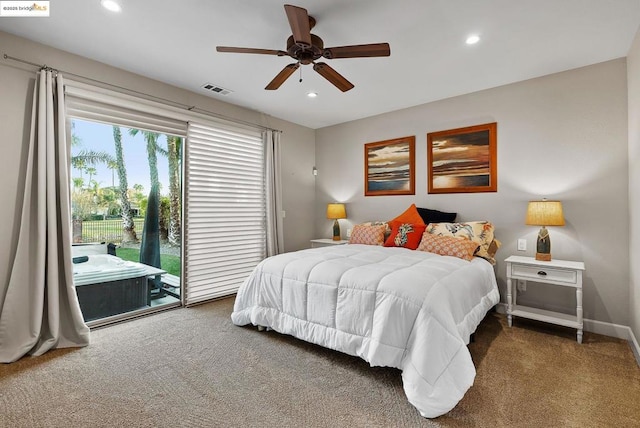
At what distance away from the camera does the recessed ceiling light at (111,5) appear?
212 cm

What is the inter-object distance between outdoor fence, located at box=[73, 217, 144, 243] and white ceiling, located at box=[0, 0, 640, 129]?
61.3 inches

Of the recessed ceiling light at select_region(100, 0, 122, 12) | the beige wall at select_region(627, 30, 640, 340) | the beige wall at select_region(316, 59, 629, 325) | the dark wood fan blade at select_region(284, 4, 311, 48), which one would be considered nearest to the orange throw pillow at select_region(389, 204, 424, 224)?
the beige wall at select_region(316, 59, 629, 325)

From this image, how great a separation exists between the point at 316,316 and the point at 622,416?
1.91 metres

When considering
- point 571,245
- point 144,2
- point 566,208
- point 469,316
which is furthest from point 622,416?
point 144,2

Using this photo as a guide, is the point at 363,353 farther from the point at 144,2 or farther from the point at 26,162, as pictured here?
the point at 26,162

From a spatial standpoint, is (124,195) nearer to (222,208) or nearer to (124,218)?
(124,218)

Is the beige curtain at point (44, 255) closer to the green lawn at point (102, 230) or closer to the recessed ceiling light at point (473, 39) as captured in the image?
the green lawn at point (102, 230)

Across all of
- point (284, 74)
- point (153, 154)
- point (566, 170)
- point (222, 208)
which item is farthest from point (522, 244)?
point (153, 154)

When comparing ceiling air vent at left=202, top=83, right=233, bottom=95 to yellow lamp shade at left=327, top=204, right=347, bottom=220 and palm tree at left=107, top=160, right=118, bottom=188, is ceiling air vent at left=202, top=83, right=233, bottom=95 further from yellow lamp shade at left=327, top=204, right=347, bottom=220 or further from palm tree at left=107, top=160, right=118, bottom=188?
yellow lamp shade at left=327, top=204, right=347, bottom=220

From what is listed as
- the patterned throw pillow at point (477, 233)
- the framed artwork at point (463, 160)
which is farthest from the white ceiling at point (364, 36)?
the patterned throw pillow at point (477, 233)

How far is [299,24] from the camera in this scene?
6.43 feet

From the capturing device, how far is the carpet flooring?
1.70 m

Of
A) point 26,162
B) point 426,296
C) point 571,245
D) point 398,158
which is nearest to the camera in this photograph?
point 426,296

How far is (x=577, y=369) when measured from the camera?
7.30ft
